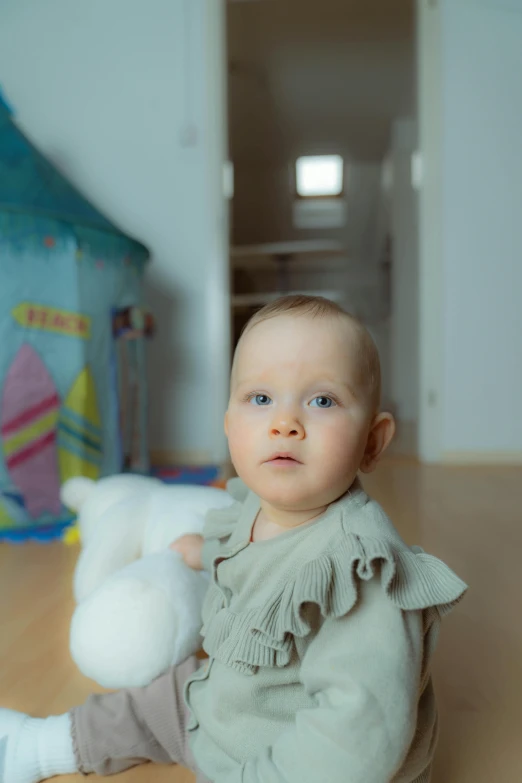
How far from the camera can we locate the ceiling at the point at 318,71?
2.96 m

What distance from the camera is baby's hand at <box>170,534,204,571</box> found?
776mm

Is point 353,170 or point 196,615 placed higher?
point 353,170

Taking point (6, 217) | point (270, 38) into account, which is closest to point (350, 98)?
point (270, 38)

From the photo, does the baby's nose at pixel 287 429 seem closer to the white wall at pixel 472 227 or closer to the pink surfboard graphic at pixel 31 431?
the pink surfboard graphic at pixel 31 431

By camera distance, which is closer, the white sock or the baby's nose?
the baby's nose

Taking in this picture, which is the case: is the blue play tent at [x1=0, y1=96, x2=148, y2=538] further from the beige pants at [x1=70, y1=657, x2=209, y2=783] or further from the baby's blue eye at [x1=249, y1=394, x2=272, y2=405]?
the baby's blue eye at [x1=249, y1=394, x2=272, y2=405]

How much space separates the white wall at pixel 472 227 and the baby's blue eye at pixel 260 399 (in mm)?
2051

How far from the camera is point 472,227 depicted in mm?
2416

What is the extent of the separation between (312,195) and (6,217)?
4.56 meters

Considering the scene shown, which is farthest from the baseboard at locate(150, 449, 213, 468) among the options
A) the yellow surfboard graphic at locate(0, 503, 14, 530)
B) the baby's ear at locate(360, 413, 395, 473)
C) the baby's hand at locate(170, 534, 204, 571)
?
the baby's ear at locate(360, 413, 395, 473)

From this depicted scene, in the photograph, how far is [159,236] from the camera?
240 cm

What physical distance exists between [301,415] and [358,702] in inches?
7.7

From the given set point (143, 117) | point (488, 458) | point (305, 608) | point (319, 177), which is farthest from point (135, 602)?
point (319, 177)

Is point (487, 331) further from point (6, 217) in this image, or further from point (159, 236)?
point (6, 217)
